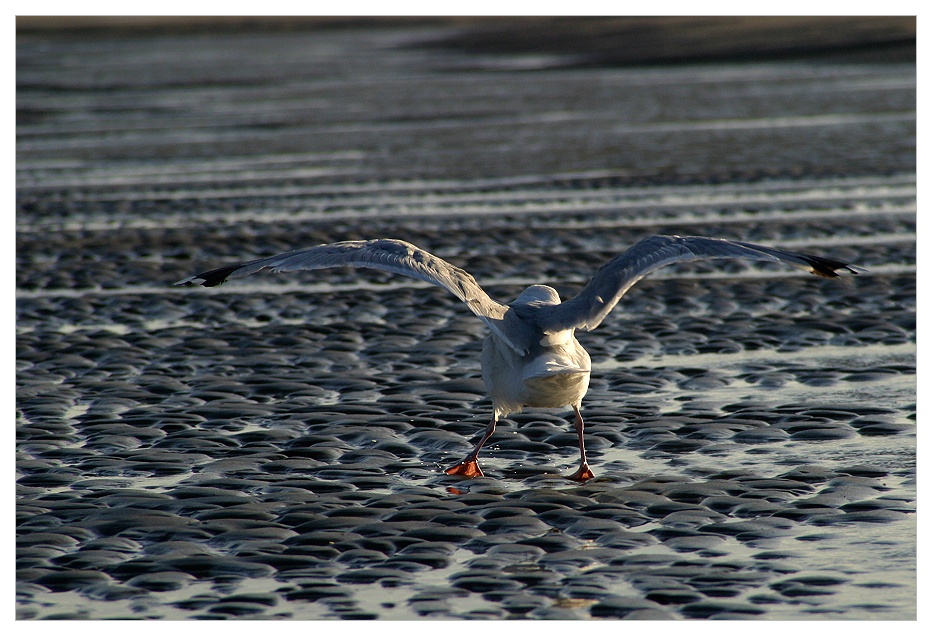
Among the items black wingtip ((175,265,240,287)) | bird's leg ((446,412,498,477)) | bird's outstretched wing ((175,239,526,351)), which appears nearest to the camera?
bird's outstretched wing ((175,239,526,351))

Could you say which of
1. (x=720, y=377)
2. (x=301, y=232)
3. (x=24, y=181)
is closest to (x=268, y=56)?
(x=24, y=181)

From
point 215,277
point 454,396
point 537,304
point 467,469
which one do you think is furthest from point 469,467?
point 215,277

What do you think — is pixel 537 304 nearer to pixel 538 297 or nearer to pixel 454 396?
pixel 538 297

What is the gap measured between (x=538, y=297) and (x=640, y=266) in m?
0.89

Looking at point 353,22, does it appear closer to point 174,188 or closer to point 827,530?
point 174,188

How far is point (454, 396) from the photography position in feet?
36.1

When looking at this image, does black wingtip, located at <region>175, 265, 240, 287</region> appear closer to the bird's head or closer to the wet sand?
the wet sand

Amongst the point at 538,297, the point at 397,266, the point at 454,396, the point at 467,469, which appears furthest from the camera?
the point at 454,396

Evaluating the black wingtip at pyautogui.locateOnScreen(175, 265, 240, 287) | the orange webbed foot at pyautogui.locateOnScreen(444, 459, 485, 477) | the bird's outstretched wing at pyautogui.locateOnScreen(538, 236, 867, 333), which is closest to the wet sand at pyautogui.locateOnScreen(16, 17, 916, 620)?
the orange webbed foot at pyautogui.locateOnScreen(444, 459, 485, 477)

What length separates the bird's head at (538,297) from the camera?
9.11 m

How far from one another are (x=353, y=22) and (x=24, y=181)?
201 ft

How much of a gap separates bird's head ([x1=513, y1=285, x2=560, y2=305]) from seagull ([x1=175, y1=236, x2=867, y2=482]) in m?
0.01

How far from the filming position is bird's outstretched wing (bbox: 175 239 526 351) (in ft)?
28.0

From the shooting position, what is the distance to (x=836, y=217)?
61.3ft
